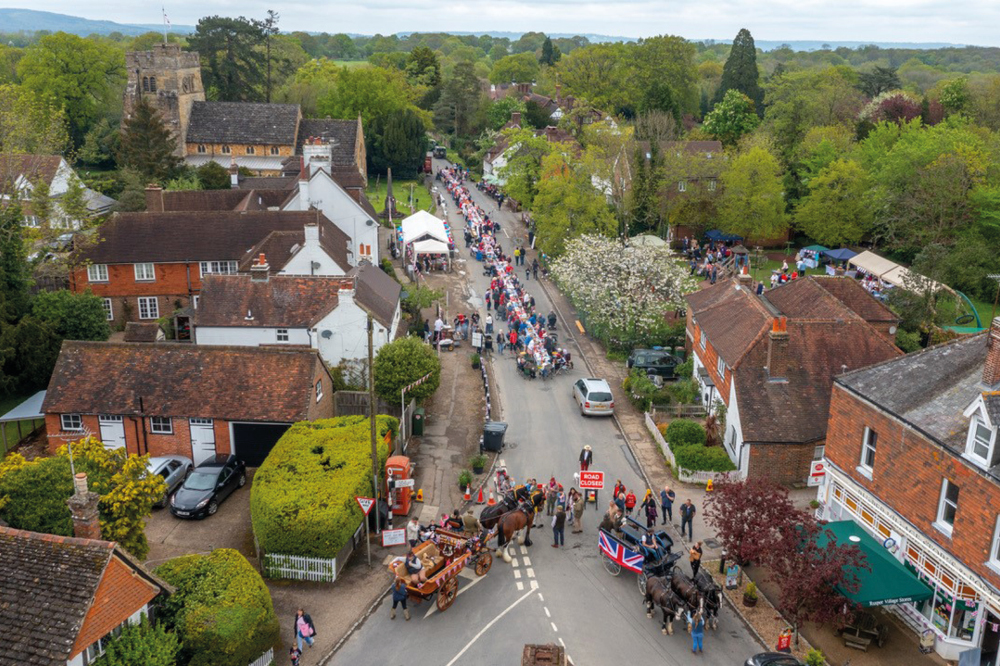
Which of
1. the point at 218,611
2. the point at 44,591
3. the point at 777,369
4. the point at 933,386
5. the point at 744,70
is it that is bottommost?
the point at 218,611

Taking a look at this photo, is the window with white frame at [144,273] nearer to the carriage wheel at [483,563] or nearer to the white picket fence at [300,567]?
the white picket fence at [300,567]

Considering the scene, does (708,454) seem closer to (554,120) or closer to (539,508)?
(539,508)

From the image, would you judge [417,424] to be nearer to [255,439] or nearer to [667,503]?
[255,439]

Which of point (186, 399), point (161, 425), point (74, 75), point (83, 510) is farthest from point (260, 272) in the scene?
point (74, 75)

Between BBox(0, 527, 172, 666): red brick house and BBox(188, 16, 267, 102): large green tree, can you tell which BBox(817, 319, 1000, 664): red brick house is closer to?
BBox(0, 527, 172, 666): red brick house

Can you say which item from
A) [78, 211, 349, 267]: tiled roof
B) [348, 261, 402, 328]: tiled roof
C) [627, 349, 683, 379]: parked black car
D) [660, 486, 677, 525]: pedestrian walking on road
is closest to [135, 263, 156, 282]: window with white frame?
[78, 211, 349, 267]: tiled roof

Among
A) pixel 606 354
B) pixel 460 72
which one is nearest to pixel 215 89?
pixel 460 72
